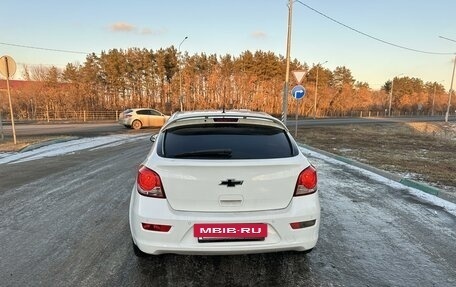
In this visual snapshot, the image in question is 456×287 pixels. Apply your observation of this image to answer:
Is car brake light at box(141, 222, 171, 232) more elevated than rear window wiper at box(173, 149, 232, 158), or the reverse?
rear window wiper at box(173, 149, 232, 158)

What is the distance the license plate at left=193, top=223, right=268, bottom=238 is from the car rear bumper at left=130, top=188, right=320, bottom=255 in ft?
0.12

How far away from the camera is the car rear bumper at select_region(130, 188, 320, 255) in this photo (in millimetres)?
2947

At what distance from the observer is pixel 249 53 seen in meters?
56.4

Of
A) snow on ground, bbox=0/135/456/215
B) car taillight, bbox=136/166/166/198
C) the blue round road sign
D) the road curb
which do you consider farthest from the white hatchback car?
the blue round road sign

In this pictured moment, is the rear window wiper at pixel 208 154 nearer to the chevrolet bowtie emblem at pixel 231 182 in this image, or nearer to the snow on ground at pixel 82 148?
the chevrolet bowtie emblem at pixel 231 182

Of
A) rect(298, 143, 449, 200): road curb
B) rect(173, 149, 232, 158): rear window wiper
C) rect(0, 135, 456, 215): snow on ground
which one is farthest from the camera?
rect(298, 143, 449, 200): road curb

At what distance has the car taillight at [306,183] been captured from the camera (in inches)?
124

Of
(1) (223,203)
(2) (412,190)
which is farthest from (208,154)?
(2) (412,190)

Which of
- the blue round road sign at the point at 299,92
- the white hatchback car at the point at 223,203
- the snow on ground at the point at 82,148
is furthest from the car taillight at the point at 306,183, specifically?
the blue round road sign at the point at 299,92

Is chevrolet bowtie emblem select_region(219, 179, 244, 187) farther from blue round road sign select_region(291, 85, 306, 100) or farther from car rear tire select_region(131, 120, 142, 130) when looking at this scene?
car rear tire select_region(131, 120, 142, 130)

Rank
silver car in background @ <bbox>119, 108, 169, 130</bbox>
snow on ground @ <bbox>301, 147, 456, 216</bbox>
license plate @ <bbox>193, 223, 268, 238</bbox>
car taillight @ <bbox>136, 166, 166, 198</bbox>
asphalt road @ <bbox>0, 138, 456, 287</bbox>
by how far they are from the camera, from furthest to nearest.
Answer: silver car in background @ <bbox>119, 108, 169, 130</bbox>
snow on ground @ <bbox>301, 147, 456, 216</bbox>
asphalt road @ <bbox>0, 138, 456, 287</bbox>
car taillight @ <bbox>136, 166, 166, 198</bbox>
license plate @ <bbox>193, 223, 268, 238</bbox>

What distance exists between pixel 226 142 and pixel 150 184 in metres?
0.86

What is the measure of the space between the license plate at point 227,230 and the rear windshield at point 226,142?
637 millimetres

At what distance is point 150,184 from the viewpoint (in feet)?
10.0
